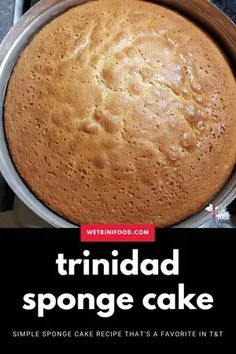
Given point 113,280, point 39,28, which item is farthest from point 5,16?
point 113,280

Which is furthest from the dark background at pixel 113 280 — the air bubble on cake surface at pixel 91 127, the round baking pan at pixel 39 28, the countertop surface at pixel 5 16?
the countertop surface at pixel 5 16

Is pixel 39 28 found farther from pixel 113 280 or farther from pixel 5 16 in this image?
pixel 113 280

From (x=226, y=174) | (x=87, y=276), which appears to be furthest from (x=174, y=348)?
(x=226, y=174)

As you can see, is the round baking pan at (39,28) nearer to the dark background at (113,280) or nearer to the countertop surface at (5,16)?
the dark background at (113,280)

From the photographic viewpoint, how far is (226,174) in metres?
1.02

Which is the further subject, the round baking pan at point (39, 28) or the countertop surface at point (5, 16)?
the countertop surface at point (5, 16)

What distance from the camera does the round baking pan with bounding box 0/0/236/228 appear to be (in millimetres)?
998

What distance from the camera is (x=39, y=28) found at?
1.06 meters

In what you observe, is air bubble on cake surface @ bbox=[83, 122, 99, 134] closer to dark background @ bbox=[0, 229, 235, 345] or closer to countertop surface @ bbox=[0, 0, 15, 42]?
dark background @ bbox=[0, 229, 235, 345]

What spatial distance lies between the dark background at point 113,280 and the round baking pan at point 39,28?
4 centimetres

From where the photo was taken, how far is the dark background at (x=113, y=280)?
959mm

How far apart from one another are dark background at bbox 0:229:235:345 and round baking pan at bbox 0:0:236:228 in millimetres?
43

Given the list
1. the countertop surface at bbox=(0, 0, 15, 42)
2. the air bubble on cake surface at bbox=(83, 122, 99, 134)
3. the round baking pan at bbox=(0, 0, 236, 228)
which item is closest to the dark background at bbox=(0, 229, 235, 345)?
the round baking pan at bbox=(0, 0, 236, 228)

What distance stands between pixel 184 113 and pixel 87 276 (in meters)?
0.34
